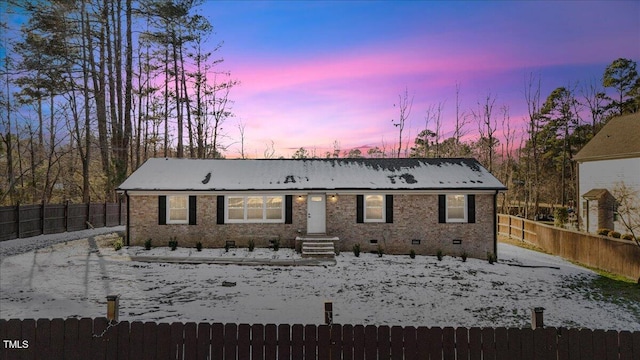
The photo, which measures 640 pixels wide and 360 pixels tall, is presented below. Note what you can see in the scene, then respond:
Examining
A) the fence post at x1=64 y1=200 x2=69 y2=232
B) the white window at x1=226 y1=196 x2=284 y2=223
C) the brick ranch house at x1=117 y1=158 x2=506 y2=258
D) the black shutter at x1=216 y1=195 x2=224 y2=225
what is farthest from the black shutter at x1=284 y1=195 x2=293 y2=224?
the fence post at x1=64 y1=200 x2=69 y2=232

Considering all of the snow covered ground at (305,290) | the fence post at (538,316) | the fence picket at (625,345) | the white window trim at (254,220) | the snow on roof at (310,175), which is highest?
the snow on roof at (310,175)

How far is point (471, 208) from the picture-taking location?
696 inches

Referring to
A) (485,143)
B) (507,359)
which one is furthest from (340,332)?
(485,143)

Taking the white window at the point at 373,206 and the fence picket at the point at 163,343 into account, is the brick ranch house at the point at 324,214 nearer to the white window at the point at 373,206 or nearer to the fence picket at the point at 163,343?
the white window at the point at 373,206

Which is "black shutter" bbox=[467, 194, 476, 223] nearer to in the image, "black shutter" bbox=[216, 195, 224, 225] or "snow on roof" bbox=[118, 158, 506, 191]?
"snow on roof" bbox=[118, 158, 506, 191]

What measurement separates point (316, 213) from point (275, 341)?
12328 millimetres

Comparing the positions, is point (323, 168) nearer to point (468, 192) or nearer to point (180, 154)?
point (468, 192)

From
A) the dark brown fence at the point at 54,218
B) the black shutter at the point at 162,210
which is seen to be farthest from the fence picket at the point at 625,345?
the dark brown fence at the point at 54,218

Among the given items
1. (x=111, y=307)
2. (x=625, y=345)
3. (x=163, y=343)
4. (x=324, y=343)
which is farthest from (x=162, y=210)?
(x=625, y=345)

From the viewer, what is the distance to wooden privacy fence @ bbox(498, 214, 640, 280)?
13852 millimetres

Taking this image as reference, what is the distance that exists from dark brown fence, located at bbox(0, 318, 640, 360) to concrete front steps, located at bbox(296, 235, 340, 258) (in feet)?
34.4

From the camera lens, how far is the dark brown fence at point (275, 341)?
17.7ft

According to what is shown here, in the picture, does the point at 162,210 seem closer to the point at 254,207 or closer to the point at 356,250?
the point at 254,207

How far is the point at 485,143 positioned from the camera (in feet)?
141
